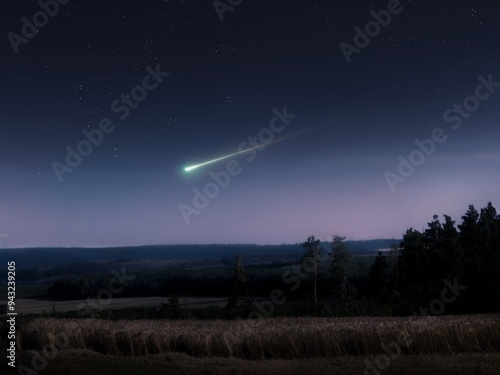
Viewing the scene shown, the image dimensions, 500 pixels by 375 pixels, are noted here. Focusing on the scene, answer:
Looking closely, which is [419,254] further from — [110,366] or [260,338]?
[110,366]

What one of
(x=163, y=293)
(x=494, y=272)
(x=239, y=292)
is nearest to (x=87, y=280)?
(x=163, y=293)

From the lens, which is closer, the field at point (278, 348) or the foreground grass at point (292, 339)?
the field at point (278, 348)

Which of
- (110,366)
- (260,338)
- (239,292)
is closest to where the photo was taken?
(110,366)

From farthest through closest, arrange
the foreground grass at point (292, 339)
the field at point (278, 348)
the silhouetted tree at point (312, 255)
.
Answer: the silhouetted tree at point (312, 255) → the foreground grass at point (292, 339) → the field at point (278, 348)

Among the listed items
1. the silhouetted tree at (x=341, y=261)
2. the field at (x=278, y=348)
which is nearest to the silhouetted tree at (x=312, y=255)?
the silhouetted tree at (x=341, y=261)

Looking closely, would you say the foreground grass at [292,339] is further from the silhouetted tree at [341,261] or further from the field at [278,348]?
the silhouetted tree at [341,261]

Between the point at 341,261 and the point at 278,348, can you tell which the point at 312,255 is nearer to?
the point at 341,261

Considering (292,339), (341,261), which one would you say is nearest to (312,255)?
(341,261)
